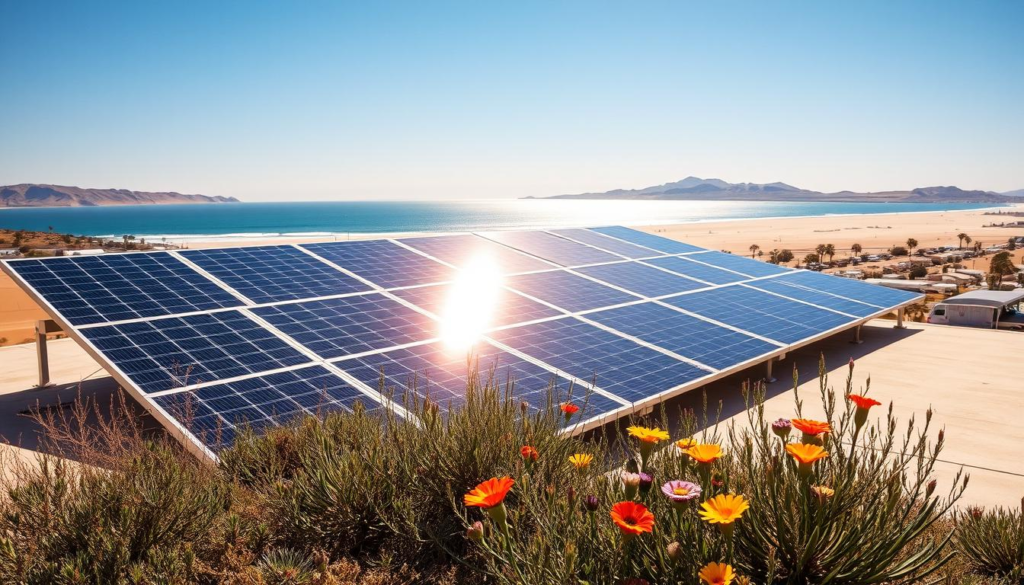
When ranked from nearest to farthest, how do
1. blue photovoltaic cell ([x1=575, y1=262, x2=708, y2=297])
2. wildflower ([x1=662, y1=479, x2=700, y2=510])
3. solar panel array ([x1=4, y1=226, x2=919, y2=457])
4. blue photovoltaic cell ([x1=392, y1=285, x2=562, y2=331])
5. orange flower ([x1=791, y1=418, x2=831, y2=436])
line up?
wildflower ([x1=662, y1=479, x2=700, y2=510]) → orange flower ([x1=791, y1=418, x2=831, y2=436]) → solar panel array ([x1=4, y1=226, x2=919, y2=457]) → blue photovoltaic cell ([x1=392, y1=285, x2=562, y2=331]) → blue photovoltaic cell ([x1=575, y1=262, x2=708, y2=297])

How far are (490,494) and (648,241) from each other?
24398 millimetres

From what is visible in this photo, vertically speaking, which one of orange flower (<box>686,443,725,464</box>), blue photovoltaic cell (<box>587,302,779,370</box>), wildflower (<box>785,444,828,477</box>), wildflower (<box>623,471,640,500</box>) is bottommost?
blue photovoltaic cell (<box>587,302,779,370</box>)

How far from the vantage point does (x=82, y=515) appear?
5188 mm

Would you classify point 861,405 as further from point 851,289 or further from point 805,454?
point 851,289

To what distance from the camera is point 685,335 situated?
15.5m

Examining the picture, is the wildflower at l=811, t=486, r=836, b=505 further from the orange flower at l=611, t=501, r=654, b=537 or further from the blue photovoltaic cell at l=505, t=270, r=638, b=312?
the blue photovoltaic cell at l=505, t=270, r=638, b=312

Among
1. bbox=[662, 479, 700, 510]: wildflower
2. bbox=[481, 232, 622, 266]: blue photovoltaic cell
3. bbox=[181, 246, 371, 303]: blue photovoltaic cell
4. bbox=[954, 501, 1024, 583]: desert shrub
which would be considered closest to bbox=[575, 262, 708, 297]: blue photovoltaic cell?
bbox=[481, 232, 622, 266]: blue photovoltaic cell

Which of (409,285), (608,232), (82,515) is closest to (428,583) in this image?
(82,515)

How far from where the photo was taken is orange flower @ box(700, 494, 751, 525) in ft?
10.1

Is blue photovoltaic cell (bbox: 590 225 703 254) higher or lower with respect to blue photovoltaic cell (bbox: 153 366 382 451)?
higher

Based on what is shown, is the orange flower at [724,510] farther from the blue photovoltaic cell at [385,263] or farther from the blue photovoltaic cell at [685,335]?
the blue photovoltaic cell at [385,263]

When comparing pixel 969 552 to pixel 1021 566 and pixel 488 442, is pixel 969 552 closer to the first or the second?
pixel 1021 566

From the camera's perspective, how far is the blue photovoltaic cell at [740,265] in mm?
24130

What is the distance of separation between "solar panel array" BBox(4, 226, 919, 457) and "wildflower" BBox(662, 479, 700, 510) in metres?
3.39
